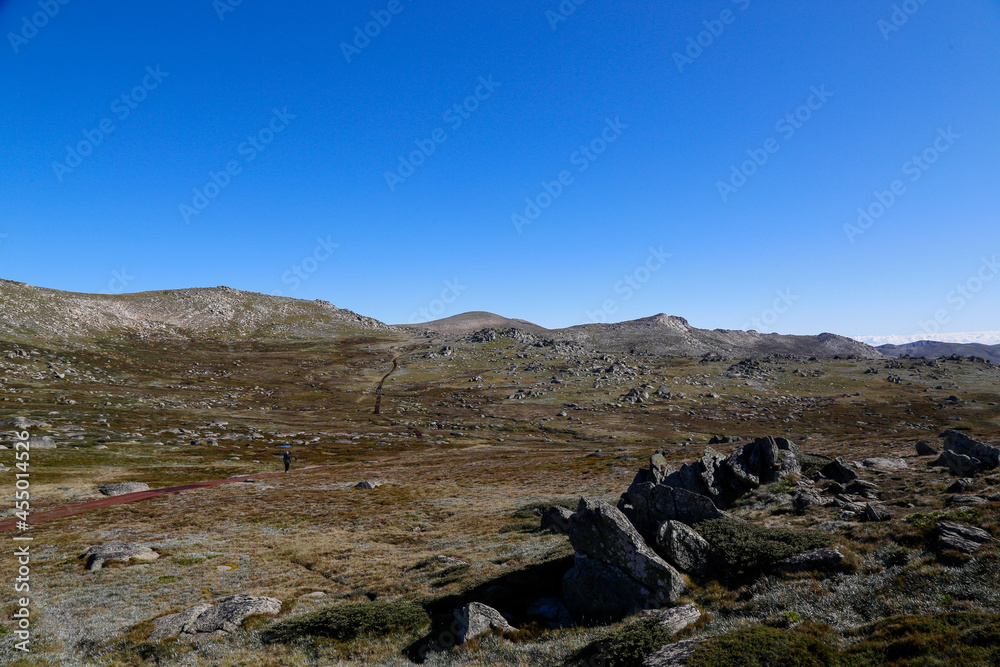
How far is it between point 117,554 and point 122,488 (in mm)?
34303

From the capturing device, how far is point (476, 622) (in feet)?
63.3

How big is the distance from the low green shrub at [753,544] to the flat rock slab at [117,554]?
41083 mm

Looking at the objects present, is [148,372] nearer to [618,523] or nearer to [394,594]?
[394,594]

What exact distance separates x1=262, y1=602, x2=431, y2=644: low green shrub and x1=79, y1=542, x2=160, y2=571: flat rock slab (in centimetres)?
2138

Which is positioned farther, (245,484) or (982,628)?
(245,484)

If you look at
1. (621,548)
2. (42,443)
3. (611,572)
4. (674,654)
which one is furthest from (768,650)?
(42,443)

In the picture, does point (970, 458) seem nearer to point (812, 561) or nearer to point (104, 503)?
point (812, 561)

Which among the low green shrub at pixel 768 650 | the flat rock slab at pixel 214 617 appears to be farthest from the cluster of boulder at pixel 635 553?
the flat rock slab at pixel 214 617

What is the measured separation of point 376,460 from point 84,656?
2980 inches

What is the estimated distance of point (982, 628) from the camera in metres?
12.2

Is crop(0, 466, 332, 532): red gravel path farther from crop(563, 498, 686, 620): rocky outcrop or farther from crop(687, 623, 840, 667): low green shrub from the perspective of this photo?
crop(687, 623, 840, 667): low green shrub

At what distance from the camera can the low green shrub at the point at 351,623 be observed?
67.8 ft

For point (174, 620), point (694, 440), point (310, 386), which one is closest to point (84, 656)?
point (174, 620)

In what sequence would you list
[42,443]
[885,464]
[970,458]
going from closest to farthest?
[970,458] → [885,464] → [42,443]
